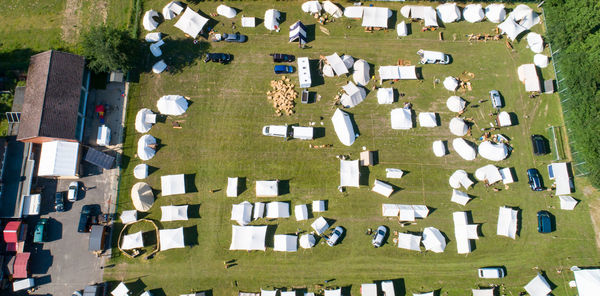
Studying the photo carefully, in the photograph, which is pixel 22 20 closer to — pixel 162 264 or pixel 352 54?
pixel 162 264

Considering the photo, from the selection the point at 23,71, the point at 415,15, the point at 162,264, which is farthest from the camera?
the point at 415,15

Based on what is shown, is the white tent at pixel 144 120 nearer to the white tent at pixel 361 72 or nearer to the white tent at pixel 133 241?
the white tent at pixel 133 241

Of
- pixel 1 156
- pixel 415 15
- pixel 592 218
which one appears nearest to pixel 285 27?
pixel 415 15

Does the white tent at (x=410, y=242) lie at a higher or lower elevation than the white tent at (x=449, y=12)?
lower

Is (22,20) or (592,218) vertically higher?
(22,20)

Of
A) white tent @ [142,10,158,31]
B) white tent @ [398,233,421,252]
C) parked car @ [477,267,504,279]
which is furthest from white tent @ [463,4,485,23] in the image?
white tent @ [142,10,158,31]

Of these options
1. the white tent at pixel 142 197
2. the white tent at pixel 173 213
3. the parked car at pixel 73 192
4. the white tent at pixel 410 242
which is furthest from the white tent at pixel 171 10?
the white tent at pixel 410 242
